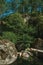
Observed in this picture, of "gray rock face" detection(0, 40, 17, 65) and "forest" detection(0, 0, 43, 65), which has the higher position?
"gray rock face" detection(0, 40, 17, 65)

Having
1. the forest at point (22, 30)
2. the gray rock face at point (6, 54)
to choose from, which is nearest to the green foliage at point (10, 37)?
the forest at point (22, 30)

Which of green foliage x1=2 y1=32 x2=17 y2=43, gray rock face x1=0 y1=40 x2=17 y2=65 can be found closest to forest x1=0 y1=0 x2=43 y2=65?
green foliage x1=2 y1=32 x2=17 y2=43

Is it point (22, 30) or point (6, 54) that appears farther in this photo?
point (22, 30)

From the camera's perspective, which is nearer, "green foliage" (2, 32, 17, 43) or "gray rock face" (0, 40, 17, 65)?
"gray rock face" (0, 40, 17, 65)

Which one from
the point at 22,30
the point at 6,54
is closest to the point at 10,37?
the point at 22,30

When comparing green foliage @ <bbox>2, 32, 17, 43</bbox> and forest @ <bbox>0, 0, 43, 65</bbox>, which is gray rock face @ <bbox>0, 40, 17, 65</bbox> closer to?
forest @ <bbox>0, 0, 43, 65</bbox>

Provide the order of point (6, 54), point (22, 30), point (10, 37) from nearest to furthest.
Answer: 1. point (6, 54)
2. point (10, 37)
3. point (22, 30)

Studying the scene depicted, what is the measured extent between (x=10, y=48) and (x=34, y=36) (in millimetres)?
15738

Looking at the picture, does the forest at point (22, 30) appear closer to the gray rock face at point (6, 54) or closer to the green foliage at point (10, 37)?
the green foliage at point (10, 37)

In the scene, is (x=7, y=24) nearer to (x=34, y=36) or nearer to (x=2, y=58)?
(x=34, y=36)

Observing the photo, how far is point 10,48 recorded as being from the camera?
A: 25.3m

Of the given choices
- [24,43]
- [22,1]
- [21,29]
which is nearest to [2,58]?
[24,43]

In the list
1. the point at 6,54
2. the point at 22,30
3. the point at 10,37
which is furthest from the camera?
the point at 22,30

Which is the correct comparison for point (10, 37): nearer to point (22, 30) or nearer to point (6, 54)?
Result: point (22, 30)
